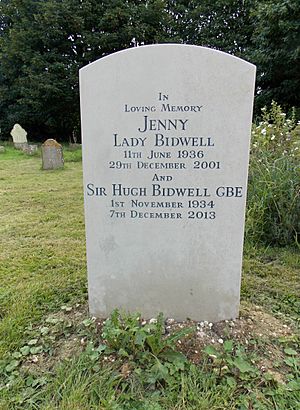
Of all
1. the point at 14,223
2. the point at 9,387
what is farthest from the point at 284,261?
the point at 14,223

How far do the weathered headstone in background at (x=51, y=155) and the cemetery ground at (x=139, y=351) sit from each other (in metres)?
5.68

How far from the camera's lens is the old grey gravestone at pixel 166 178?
5.73ft

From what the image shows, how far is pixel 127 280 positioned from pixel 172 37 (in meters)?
16.8

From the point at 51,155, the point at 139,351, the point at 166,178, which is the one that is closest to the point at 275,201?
the point at 166,178

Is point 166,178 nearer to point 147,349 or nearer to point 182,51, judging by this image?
point 182,51

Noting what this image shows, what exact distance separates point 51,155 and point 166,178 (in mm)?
6916

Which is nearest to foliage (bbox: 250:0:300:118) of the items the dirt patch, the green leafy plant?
the dirt patch

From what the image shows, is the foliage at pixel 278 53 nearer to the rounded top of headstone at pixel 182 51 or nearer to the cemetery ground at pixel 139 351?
the cemetery ground at pixel 139 351

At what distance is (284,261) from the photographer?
2977 millimetres

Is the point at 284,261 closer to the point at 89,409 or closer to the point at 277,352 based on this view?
the point at 277,352

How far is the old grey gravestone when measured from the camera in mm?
1747

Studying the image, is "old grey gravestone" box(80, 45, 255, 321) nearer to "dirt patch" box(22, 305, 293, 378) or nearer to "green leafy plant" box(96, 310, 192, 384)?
"dirt patch" box(22, 305, 293, 378)

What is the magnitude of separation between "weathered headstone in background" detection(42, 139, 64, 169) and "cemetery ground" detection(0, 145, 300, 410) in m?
5.68

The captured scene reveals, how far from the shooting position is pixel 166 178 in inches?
73.8
